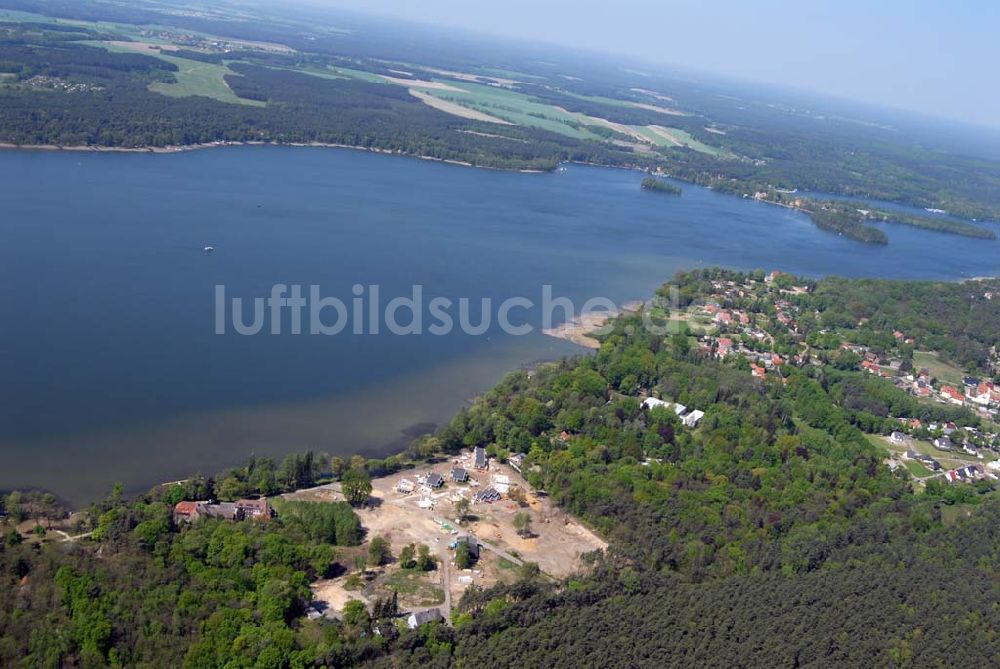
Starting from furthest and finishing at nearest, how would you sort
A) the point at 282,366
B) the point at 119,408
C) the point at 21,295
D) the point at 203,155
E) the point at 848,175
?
the point at 848,175 < the point at 203,155 < the point at 21,295 < the point at 282,366 < the point at 119,408

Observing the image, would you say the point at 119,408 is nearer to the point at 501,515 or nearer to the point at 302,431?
the point at 302,431

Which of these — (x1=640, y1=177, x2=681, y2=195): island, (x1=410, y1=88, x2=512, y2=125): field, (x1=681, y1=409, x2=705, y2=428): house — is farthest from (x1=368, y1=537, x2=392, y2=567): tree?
(x1=410, y1=88, x2=512, y2=125): field

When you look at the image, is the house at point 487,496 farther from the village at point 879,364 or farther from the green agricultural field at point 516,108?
the green agricultural field at point 516,108

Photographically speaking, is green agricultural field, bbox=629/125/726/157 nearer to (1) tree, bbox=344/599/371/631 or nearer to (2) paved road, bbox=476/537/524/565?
(2) paved road, bbox=476/537/524/565

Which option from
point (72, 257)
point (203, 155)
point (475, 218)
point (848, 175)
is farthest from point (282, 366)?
point (848, 175)

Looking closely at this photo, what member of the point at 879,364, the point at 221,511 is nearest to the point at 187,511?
the point at 221,511

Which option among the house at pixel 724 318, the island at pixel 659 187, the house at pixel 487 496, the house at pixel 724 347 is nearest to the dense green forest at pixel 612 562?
the house at pixel 487 496

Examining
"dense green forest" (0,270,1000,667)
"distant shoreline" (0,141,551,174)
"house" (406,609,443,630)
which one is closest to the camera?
"dense green forest" (0,270,1000,667)
